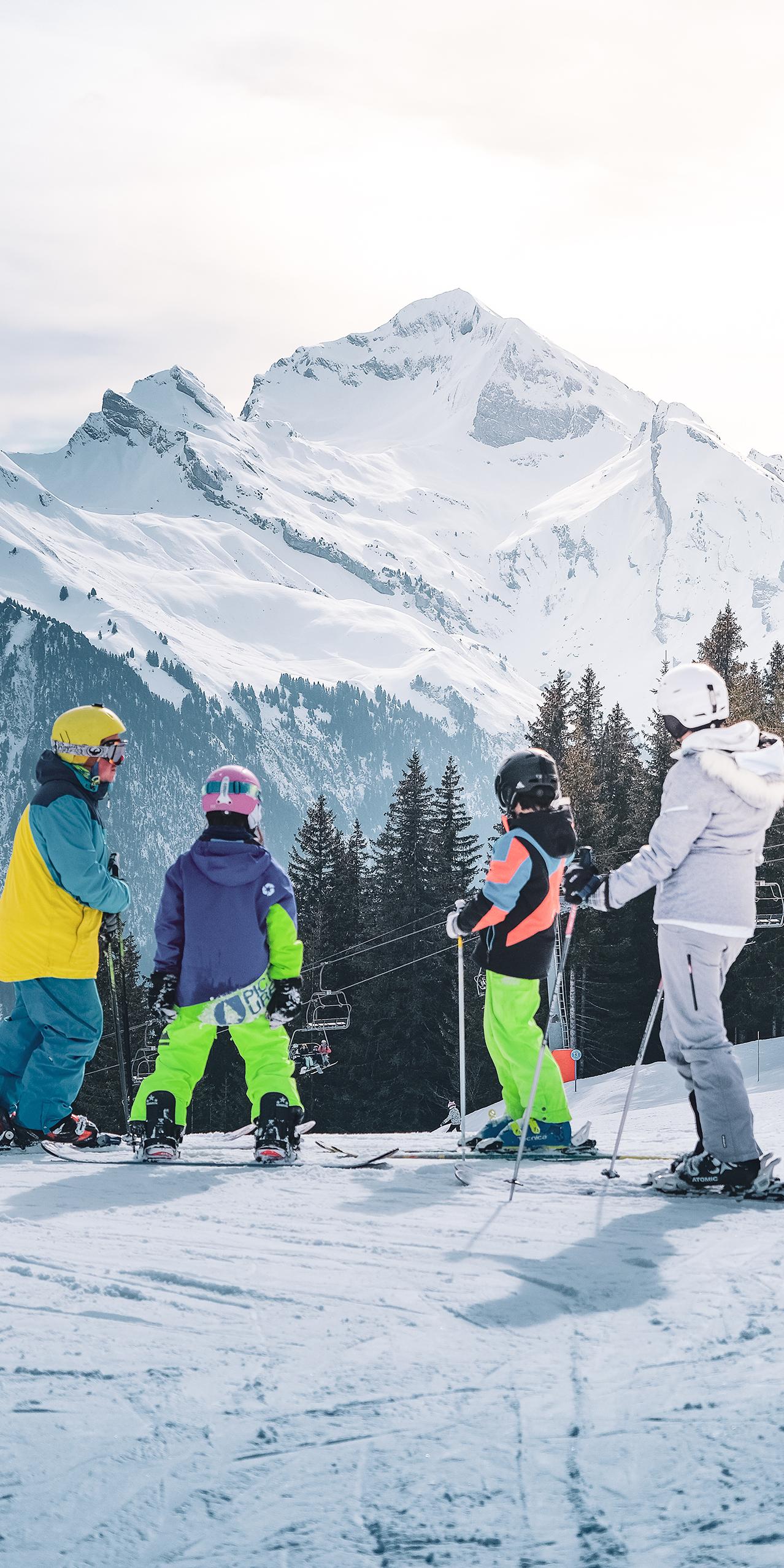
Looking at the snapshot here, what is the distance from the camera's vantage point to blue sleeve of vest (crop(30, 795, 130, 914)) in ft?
20.5

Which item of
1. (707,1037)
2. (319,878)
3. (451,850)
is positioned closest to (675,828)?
(707,1037)

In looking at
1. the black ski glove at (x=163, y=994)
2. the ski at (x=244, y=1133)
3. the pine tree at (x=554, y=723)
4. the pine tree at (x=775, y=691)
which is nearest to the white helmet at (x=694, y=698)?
the black ski glove at (x=163, y=994)

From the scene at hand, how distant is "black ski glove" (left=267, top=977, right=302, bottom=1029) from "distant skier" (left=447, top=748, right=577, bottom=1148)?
806 millimetres

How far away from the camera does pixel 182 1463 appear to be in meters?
2.50

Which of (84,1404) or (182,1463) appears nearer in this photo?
(182,1463)

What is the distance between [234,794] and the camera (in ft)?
20.2

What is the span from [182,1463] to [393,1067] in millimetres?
28609

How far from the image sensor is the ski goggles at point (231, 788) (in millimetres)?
6156

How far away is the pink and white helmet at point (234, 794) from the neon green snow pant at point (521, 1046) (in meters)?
1.42

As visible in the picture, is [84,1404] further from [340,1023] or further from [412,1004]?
[412,1004]

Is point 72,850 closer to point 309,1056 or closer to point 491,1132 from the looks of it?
point 491,1132

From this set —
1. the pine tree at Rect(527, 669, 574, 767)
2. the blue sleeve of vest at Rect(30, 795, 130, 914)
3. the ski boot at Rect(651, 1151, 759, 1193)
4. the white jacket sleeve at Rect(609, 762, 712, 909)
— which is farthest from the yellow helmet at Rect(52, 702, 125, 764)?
the pine tree at Rect(527, 669, 574, 767)

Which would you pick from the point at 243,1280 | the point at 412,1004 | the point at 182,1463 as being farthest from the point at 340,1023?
the point at 182,1463

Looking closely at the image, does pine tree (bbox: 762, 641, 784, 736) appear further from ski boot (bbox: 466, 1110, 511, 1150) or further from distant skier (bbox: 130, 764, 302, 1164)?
distant skier (bbox: 130, 764, 302, 1164)
